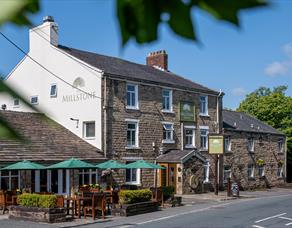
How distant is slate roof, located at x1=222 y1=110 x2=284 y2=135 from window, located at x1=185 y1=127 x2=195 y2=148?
4.98 m

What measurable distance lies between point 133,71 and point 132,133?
4431mm

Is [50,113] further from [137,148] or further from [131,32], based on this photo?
[137,148]

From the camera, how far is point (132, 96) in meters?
31.7

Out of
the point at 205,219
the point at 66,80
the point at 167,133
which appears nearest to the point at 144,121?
the point at 167,133

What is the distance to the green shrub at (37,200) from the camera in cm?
1967

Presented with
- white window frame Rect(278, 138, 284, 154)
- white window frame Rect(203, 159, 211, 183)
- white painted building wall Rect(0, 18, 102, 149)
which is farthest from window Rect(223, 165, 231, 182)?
white painted building wall Rect(0, 18, 102, 149)

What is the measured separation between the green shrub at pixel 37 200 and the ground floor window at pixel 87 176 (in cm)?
731

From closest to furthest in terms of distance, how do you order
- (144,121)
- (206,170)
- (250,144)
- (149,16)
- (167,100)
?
(149,16) < (144,121) < (167,100) < (206,170) < (250,144)

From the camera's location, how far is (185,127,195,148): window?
119 ft

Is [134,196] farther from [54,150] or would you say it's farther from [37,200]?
[54,150]

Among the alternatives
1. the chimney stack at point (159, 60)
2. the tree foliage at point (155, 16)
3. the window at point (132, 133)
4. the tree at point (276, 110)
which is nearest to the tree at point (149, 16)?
the tree foliage at point (155, 16)

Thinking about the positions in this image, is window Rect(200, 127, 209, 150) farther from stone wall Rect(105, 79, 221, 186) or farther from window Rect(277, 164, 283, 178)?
window Rect(277, 164, 283, 178)

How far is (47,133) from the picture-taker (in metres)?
29.1

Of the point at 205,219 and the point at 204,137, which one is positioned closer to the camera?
the point at 205,219
